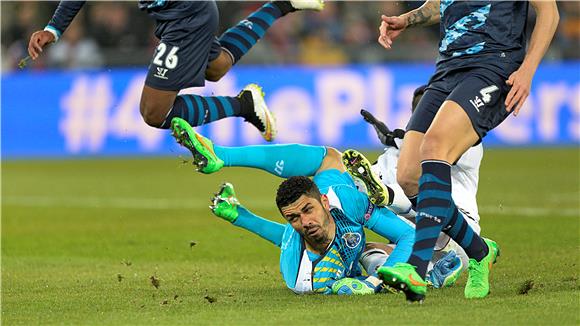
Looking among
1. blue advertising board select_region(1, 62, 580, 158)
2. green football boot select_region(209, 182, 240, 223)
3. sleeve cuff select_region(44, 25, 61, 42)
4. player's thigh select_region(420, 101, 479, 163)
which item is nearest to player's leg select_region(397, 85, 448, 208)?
player's thigh select_region(420, 101, 479, 163)

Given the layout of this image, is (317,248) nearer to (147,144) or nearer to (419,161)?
(419,161)

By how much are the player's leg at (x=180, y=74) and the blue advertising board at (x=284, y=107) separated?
12.4m

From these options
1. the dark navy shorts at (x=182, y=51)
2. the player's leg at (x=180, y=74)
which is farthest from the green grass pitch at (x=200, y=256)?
the dark navy shorts at (x=182, y=51)

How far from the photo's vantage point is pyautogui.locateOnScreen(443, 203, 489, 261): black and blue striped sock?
7.02 meters

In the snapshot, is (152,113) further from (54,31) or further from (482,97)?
(482,97)

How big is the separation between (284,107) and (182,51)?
13.3m

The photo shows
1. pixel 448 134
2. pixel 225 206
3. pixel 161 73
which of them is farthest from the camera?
pixel 161 73

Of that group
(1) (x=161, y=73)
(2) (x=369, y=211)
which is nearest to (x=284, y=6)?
(1) (x=161, y=73)

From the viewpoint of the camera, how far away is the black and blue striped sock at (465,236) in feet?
23.0

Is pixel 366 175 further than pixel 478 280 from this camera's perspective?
Yes

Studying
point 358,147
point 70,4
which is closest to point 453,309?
point 70,4

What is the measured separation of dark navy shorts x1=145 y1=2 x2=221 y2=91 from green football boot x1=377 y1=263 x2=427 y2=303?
2649mm

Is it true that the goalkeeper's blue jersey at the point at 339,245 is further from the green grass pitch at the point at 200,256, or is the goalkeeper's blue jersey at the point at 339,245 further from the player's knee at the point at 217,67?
the player's knee at the point at 217,67

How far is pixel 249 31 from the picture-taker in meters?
9.19
